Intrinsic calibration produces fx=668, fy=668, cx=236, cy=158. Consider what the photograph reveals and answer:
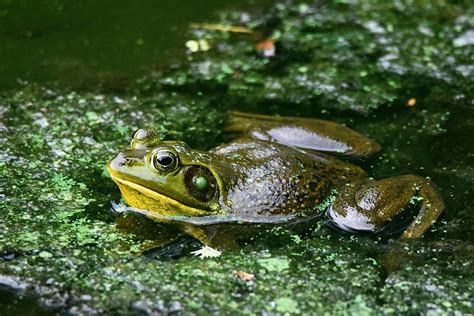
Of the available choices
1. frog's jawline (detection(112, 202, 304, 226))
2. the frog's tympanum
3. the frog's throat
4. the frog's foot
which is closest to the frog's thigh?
the frog's tympanum

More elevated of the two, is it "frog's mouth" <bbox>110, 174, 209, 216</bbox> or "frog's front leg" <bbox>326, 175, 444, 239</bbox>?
"frog's mouth" <bbox>110, 174, 209, 216</bbox>

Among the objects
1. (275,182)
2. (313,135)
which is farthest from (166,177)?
(313,135)

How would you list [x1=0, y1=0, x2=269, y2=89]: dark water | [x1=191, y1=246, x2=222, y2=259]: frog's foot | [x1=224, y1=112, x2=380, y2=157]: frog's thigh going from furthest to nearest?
[x1=0, y1=0, x2=269, y2=89]: dark water → [x1=224, y1=112, x2=380, y2=157]: frog's thigh → [x1=191, y1=246, x2=222, y2=259]: frog's foot

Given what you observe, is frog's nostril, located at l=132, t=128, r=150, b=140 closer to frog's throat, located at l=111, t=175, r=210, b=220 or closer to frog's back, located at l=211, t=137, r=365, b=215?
frog's throat, located at l=111, t=175, r=210, b=220

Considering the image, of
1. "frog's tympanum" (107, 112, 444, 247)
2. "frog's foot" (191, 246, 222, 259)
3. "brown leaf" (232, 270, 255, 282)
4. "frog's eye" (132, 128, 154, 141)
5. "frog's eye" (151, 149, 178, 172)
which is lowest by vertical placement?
"brown leaf" (232, 270, 255, 282)

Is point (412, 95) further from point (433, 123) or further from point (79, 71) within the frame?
point (79, 71)

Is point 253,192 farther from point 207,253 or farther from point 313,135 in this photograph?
point 313,135

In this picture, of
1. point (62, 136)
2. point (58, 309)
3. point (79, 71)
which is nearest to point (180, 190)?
point (58, 309)

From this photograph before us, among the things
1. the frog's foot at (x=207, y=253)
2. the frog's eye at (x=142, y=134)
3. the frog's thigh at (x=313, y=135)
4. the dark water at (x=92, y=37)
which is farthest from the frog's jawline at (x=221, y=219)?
the dark water at (x=92, y=37)

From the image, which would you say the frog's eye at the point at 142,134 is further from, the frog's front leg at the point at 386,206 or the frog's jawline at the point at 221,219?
the frog's front leg at the point at 386,206
